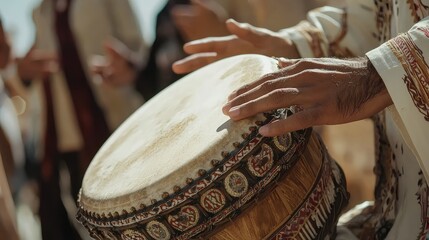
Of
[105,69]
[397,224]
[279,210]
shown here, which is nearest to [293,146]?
[279,210]

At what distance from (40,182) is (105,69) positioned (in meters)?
0.78

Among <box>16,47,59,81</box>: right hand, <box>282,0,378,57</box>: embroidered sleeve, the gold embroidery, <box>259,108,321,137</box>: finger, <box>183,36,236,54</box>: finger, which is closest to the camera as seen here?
<box>259,108,321,137</box>: finger

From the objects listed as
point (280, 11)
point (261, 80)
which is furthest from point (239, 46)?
point (280, 11)

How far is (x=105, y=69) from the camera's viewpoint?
5.21m

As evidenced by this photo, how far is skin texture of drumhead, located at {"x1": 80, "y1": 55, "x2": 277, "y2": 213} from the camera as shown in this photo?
5.44 ft

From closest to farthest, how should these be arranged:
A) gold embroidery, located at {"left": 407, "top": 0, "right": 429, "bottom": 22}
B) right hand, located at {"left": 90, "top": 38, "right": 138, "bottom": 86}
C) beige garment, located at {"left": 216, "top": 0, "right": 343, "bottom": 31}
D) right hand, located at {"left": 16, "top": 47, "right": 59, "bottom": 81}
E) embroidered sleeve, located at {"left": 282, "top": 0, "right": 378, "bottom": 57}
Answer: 1. gold embroidery, located at {"left": 407, "top": 0, "right": 429, "bottom": 22}
2. embroidered sleeve, located at {"left": 282, "top": 0, "right": 378, "bottom": 57}
3. beige garment, located at {"left": 216, "top": 0, "right": 343, "bottom": 31}
4. right hand, located at {"left": 90, "top": 38, "right": 138, "bottom": 86}
5. right hand, located at {"left": 16, "top": 47, "right": 59, "bottom": 81}

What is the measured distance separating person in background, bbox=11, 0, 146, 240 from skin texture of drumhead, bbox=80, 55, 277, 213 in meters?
3.06

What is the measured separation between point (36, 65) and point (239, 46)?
3.23 m

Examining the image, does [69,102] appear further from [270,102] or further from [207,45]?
[270,102]

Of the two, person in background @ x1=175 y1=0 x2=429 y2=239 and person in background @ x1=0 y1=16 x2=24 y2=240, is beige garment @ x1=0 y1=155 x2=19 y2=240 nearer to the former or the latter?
person in background @ x1=175 y1=0 x2=429 y2=239

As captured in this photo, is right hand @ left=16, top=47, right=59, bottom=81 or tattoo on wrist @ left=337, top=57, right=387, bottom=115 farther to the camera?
right hand @ left=16, top=47, right=59, bottom=81

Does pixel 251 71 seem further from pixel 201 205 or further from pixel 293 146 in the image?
pixel 201 205

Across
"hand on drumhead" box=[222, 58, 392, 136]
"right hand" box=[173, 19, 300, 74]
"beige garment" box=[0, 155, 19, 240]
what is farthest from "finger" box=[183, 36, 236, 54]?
"hand on drumhead" box=[222, 58, 392, 136]

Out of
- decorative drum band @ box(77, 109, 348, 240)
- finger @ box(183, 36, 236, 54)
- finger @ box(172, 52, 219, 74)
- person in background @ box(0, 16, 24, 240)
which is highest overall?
finger @ box(183, 36, 236, 54)
